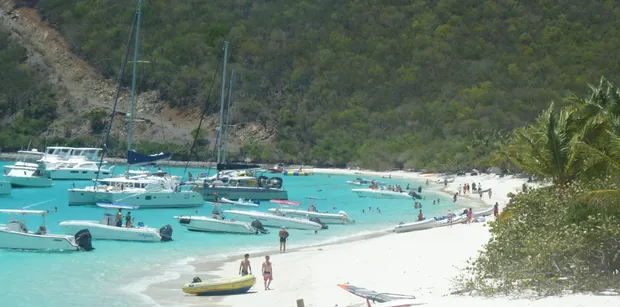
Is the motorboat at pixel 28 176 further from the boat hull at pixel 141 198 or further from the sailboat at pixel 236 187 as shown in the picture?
the boat hull at pixel 141 198

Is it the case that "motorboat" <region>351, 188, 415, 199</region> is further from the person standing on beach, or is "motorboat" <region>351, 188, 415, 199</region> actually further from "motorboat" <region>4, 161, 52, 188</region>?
the person standing on beach

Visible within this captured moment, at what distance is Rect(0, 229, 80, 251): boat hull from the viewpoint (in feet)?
111

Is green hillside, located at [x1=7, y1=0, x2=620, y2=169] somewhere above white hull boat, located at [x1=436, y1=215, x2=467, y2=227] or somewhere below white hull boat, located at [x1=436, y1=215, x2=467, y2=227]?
above

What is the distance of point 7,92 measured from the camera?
486 ft

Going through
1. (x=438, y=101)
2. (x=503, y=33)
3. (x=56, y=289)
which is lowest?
(x=56, y=289)

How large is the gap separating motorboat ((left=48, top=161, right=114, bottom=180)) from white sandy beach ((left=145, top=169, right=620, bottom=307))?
166ft

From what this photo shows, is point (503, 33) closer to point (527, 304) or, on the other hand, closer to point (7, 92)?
point (7, 92)

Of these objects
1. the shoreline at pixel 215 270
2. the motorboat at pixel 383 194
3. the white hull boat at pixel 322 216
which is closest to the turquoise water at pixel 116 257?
the shoreline at pixel 215 270

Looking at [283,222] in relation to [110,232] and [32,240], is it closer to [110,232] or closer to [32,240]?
[110,232]

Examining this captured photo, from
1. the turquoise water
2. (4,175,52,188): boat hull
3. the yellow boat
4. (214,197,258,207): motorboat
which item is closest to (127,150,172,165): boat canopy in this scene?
the turquoise water

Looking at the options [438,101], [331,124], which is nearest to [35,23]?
[331,124]

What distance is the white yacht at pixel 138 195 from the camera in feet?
176

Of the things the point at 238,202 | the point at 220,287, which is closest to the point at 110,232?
the point at 220,287

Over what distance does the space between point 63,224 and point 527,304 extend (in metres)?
24.9
